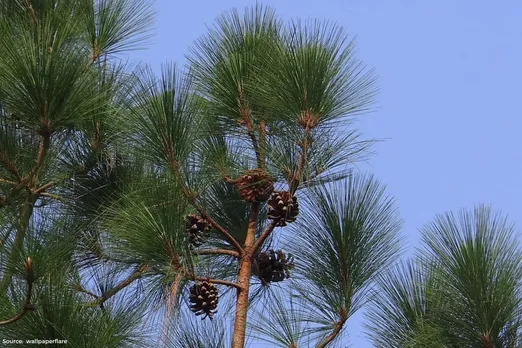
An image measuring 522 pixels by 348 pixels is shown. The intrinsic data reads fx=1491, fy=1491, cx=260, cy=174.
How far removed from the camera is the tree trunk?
13.2ft

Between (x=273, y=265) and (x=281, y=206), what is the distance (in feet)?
1.00

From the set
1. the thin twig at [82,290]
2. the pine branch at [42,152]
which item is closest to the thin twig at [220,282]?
the thin twig at [82,290]

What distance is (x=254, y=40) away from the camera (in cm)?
452

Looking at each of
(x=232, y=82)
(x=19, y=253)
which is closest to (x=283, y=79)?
(x=232, y=82)

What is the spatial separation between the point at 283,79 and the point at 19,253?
0.87 meters

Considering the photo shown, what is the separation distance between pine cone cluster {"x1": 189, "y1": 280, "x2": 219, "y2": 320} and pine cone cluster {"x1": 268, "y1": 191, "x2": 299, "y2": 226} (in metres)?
0.26

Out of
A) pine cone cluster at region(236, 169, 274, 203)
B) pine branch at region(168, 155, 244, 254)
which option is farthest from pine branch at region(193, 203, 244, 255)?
pine cone cluster at region(236, 169, 274, 203)

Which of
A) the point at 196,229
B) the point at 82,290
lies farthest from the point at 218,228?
the point at 82,290

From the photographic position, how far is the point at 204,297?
13.0 ft

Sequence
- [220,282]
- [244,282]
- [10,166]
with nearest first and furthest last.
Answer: [220,282] < [244,282] < [10,166]

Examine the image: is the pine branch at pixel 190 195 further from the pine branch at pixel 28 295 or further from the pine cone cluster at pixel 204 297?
the pine branch at pixel 28 295

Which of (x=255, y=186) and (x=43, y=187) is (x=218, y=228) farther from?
(x=43, y=187)

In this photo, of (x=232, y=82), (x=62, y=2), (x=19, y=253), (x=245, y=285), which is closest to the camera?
(x=19, y=253)

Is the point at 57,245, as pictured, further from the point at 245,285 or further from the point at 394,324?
the point at 394,324
